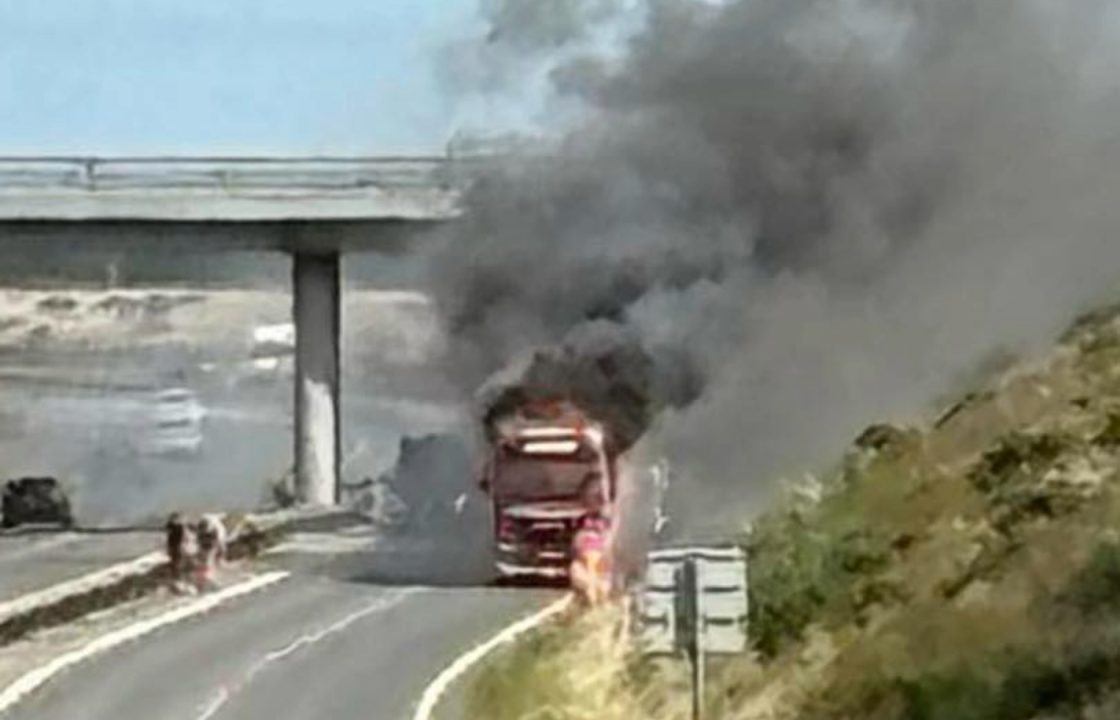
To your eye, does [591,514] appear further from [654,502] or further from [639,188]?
[639,188]

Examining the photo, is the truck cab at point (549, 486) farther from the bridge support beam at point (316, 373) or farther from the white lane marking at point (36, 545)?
the bridge support beam at point (316, 373)

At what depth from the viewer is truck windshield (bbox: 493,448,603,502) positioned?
4672cm

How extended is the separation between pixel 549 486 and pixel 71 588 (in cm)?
705

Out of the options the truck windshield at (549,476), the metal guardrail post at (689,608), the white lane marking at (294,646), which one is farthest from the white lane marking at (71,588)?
the metal guardrail post at (689,608)

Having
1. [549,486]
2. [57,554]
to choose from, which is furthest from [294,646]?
[57,554]

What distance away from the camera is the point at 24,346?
159m

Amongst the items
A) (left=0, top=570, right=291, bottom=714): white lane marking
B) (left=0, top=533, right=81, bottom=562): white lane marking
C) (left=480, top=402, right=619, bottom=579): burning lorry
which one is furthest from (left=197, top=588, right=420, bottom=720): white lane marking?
(left=0, top=533, right=81, bottom=562): white lane marking

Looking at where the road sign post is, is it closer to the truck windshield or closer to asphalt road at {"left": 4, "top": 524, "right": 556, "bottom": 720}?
asphalt road at {"left": 4, "top": 524, "right": 556, "bottom": 720}

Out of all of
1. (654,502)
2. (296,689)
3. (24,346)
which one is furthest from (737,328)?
(24,346)

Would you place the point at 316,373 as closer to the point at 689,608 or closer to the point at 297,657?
the point at 297,657

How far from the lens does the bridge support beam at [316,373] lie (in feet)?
247

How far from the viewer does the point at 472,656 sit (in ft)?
127

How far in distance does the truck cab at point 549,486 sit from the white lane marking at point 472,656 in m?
1.94

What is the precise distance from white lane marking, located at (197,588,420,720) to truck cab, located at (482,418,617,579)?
1.88m
